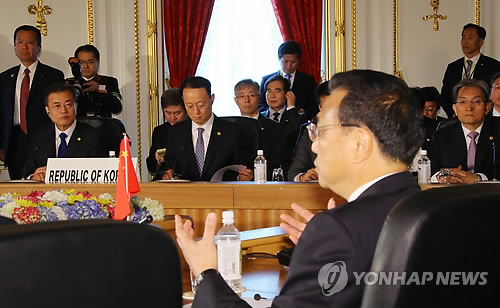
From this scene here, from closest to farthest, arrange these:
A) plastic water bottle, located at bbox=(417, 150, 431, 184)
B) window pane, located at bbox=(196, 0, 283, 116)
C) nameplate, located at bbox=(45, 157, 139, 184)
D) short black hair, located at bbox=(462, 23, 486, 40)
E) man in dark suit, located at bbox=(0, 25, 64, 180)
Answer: nameplate, located at bbox=(45, 157, 139, 184) → plastic water bottle, located at bbox=(417, 150, 431, 184) → man in dark suit, located at bbox=(0, 25, 64, 180) → short black hair, located at bbox=(462, 23, 486, 40) → window pane, located at bbox=(196, 0, 283, 116)

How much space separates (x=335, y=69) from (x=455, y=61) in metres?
1.18

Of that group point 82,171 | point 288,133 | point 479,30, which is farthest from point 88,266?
point 479,30

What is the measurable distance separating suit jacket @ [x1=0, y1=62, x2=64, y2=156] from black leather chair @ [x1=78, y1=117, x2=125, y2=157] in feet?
3.24

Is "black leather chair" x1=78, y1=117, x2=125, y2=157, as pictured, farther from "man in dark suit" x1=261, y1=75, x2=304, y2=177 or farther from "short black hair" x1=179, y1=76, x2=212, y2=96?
"man in dark suit" x1=261, y1=75, x2=304, y2=177

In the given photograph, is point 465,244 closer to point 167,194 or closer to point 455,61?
point 167,194

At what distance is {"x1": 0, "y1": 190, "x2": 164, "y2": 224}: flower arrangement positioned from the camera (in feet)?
7.38

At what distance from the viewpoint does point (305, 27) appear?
7621 millimetres

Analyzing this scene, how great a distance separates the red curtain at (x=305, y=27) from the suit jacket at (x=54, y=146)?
3.24m

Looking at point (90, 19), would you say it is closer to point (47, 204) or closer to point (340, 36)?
A: point (340, 36)

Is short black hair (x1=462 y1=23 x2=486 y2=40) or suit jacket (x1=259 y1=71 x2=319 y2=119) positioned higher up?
short black hair (x1=462 y1=23 x2=486 y2=40)

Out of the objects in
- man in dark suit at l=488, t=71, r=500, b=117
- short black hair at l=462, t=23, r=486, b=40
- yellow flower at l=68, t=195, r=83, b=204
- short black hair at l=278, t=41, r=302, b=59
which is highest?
short black hair at l=462, t=23, r=486, b=40

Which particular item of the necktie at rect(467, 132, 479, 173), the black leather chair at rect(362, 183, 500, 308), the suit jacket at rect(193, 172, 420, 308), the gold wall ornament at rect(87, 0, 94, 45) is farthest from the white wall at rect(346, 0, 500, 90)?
the black leather chair at rect(362, 183, 500, 308)

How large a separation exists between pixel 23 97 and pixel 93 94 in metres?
0.65

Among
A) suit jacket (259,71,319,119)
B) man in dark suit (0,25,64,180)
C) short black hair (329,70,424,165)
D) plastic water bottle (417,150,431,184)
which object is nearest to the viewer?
short black hair (329,70,424,165)
